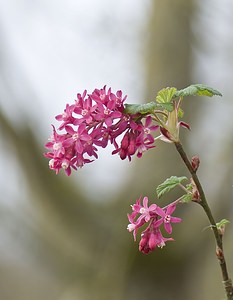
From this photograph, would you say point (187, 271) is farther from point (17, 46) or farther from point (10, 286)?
point (17, 46)

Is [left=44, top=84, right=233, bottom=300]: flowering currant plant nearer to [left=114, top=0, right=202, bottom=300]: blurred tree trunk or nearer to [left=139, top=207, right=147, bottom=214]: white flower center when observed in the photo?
[left=139, top=207, right=147, bottom=214]: white flower center

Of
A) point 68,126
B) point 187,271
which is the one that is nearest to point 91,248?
point 187,271

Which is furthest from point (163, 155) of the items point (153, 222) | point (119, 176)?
point (153, 222)

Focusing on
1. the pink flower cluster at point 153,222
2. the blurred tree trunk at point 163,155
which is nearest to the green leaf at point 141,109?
the pink flower cluster at point 153,222

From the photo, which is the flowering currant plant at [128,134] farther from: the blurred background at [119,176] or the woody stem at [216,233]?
the blurred background at [119,176]

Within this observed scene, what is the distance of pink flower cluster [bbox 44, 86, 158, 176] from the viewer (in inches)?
25.9

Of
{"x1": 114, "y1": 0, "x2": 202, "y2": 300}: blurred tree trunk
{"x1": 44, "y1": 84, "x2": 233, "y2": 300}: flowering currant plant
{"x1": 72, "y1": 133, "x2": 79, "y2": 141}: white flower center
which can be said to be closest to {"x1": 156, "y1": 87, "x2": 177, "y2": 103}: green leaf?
{"x1": 44, "y1": 84, "x2": 233, "y2": 300}: flowering currant plant

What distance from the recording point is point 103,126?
0.67 m

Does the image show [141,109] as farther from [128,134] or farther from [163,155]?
[163,155]

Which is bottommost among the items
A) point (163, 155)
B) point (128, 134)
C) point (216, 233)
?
point (216, 233)

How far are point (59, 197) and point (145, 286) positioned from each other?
61 cm

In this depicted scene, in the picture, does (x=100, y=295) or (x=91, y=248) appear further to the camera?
(x=91, y=248)

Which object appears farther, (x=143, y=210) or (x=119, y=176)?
(x=119, y=176)

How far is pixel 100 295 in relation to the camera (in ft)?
9.02
